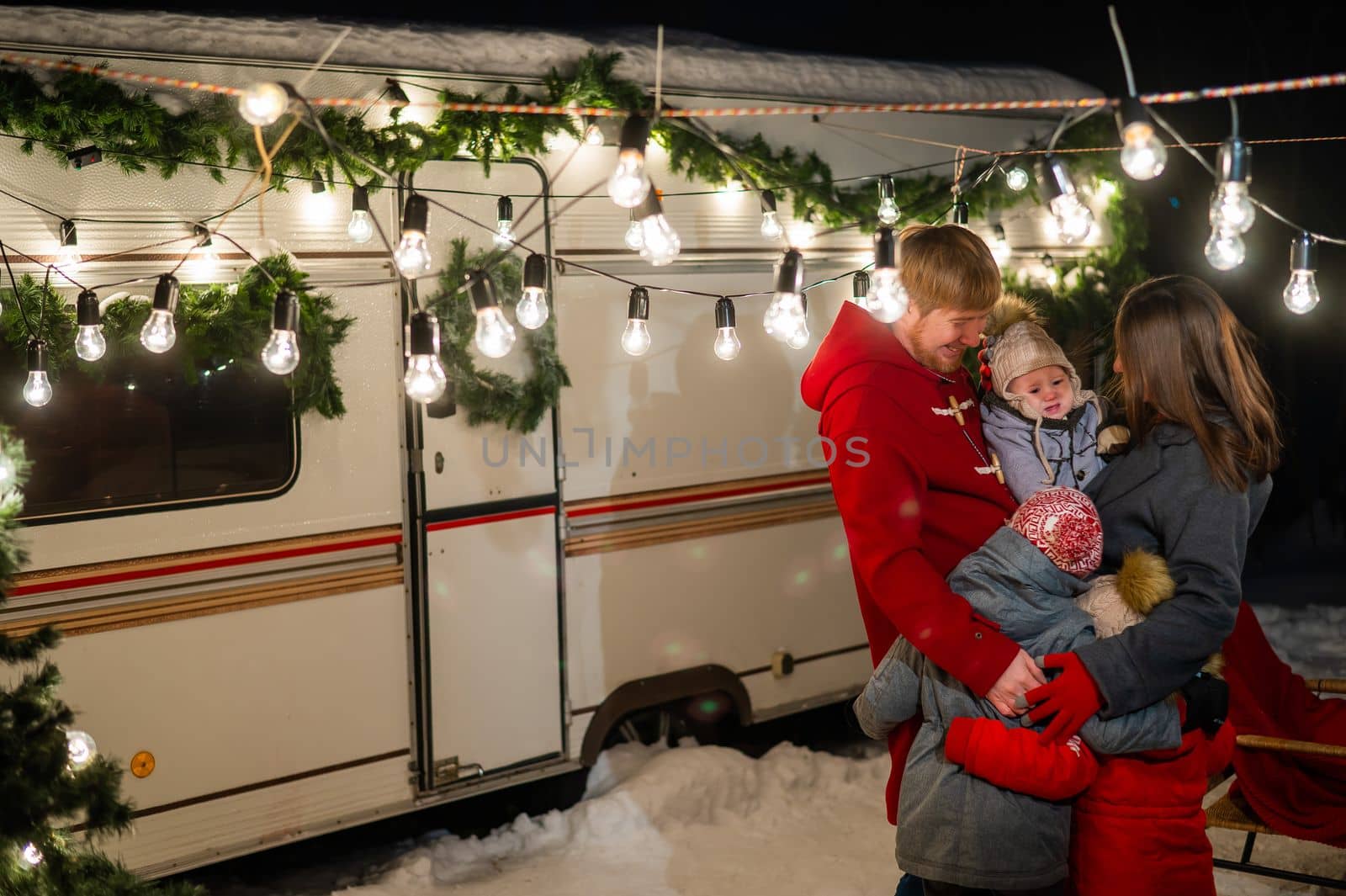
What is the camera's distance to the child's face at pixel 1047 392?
3.14 metres

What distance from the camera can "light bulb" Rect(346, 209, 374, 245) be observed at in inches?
173

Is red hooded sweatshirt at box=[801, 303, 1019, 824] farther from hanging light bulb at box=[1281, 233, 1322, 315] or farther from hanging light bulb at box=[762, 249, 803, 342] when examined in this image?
hanging light bulb at box=[1281, 233, 1322, 315]

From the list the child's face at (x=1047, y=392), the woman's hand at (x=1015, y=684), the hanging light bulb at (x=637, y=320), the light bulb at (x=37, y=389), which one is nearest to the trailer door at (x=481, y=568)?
the hanging light bulb at (x=637, y=320)

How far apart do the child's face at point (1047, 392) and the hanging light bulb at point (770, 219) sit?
1873mm

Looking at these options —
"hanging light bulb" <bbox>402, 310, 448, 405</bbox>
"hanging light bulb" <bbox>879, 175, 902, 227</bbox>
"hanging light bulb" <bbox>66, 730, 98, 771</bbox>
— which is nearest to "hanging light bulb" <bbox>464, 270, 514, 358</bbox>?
"hanging light bulb" <bbox>402, 310, 448, 405</bbox>

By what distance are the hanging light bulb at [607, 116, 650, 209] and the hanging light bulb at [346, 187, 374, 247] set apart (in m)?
1.80

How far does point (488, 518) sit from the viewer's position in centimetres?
489

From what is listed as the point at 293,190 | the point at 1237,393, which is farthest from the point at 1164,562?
the point at 293,190

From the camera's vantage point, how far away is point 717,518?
18.2 feet

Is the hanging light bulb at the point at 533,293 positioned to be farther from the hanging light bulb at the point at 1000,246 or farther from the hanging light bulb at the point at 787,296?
the hanging light bulb at the point at 1000,246

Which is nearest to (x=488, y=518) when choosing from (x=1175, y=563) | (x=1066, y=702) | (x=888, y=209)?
(x=888, y=209)

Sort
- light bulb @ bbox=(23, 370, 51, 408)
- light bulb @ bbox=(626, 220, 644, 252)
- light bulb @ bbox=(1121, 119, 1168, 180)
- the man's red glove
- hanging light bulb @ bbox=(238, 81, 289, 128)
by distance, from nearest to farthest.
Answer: light bulb @ bbox=(1121, 119, 1168, 180)
hanging light bulb @ bbox=(238, 81, 289, 128)
the man's red glove
light bulb @ bbox=(626, 220, 644, 252)
light bulb @ bbox=(23, 370, 51, 408)

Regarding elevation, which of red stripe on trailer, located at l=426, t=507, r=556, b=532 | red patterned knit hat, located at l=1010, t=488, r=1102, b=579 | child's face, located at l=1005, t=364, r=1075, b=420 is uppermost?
child's face, located at l=1005, t=364, r=1075, b=420

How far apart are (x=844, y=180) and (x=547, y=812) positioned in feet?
10.7
